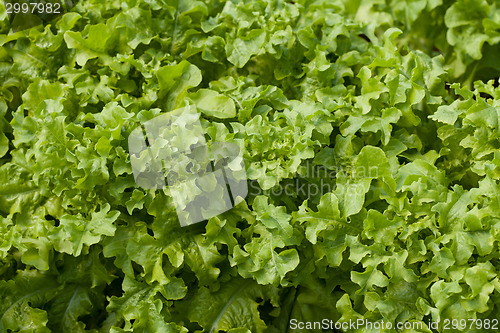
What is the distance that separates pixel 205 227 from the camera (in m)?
1.98

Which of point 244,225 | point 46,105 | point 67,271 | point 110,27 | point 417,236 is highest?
point 110,27

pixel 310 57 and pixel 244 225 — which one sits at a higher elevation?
pixel 310 57

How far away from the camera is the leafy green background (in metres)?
1.87

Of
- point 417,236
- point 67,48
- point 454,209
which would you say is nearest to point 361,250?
point 417,236

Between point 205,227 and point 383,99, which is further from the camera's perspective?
point 383,99

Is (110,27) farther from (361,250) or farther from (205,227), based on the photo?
(361,250)

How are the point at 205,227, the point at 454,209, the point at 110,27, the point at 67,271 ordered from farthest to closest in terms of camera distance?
the point at 110,27, the point at 67,271, the point at 205,227, the point at 454,209

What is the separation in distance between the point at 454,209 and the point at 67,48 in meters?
1.70

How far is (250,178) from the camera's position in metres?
1.94

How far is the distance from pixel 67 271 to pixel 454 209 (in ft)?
4.73

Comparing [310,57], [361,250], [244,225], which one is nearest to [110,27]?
[310,57]

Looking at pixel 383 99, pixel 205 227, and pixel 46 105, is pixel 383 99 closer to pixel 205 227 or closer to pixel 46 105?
pixel 205 227

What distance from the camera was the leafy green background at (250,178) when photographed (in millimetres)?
1866

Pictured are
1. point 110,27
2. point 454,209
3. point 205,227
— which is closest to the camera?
point 454,209
